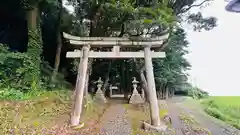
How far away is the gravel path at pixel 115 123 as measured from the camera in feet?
17.4

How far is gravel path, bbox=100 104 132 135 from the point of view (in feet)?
17.4

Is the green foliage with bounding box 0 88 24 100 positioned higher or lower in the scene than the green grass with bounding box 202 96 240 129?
higher

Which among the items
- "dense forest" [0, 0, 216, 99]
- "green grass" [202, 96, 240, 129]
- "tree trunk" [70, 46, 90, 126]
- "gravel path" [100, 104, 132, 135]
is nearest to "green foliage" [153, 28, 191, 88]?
"dense forest" [0, 0, 216, 99]

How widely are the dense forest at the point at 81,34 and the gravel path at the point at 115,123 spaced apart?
6.10ft

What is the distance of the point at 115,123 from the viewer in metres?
6.04

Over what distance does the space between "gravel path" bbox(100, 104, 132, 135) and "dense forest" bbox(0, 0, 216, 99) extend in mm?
1859

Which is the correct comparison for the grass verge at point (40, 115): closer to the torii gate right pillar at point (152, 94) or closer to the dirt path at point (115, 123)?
the dirt path at point (115, 123)

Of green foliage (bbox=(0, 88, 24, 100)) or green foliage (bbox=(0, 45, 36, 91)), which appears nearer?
green foliage (bbox=(0, 88, 24, 100))

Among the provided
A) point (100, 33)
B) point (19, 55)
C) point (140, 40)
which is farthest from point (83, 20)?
point (140, 40)

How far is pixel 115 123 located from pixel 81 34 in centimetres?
581

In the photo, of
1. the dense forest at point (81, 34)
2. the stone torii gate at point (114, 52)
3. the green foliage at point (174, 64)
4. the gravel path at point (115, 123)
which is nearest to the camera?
the gravel path at point (115, 123)

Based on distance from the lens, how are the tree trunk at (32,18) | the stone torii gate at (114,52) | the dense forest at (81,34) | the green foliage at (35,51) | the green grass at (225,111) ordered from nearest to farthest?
1. the stone torii gate at (114,52)
2. the dense forest at (81,34)
3. the green foliage at (35,51)
4. the green grass at (225,111)
5. the tree trunk at (32,18)

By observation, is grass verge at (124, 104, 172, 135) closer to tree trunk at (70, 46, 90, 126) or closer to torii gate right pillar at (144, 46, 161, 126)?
torii gate right pillar at (144, 46, 161, 126)

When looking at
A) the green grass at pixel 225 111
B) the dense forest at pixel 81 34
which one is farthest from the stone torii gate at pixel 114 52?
the green grass at pixel 225 111
